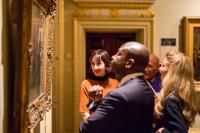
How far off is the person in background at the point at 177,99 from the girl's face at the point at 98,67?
842 mm

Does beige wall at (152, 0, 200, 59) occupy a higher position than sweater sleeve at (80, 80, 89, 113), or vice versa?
beige wall at (152, 0, 200, 59)

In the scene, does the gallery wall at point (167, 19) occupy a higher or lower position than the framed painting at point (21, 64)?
higher

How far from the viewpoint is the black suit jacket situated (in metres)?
1.72

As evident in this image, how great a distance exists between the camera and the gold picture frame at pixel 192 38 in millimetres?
5838

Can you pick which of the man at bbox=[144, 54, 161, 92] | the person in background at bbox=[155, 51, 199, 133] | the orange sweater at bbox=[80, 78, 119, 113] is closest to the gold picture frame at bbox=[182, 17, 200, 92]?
the man at bbox=[144, 54, 161, 92]

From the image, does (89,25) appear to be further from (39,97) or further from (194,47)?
(39,97)

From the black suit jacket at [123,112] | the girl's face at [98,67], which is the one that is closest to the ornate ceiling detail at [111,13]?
the girl's face at [98,67]

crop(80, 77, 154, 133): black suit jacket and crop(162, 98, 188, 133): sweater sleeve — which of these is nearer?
crop(80, 77, 154, 133): black suit jacket

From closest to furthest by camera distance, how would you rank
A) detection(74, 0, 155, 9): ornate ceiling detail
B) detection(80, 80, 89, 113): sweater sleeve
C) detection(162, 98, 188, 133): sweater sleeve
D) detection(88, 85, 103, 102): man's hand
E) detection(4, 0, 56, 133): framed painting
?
1. detection(4, 0, 56, 133): framed painting
2. detection(88, 85, 103, 102): man's hand
3. detection(162, 98, 188, 133): sweater sleeve
4. detection(80, 80, 89, 113): sweater sleeve
5. detection(74, 0, 155, 9): ornate ceiling detail

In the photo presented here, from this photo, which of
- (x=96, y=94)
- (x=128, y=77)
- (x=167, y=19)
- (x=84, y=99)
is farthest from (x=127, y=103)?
(x=167, y=19)

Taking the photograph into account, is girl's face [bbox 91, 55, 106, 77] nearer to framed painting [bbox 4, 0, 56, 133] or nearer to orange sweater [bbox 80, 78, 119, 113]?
orange sweater [bbox 80, 78, 119, 113]

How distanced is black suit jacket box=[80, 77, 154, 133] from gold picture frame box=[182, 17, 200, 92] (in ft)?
13.9

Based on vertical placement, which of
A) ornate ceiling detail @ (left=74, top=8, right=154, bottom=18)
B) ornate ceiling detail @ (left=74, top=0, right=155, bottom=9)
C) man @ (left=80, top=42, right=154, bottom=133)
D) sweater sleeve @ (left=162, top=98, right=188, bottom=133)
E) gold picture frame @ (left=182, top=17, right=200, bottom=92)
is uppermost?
ornate ceiling detail @ (left=74, top=0, right=155, bottom=9)

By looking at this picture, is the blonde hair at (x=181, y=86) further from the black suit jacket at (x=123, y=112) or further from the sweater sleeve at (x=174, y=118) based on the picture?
the black suit jacket at (x=123, y=112)
